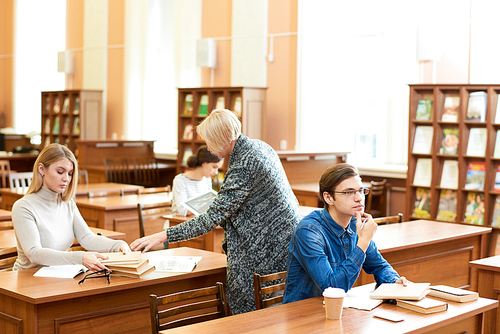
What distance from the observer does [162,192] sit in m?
6.80

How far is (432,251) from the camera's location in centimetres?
440

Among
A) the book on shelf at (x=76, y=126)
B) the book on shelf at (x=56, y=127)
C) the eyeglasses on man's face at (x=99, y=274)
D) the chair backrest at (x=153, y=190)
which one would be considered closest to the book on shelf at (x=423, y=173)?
the chair backrest at (x=153, y=190)

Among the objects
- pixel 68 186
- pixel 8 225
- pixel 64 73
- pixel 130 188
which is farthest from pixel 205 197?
pixel 64 73

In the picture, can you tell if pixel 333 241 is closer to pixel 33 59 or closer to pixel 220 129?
pixel 220 129

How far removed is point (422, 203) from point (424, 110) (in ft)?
3.62

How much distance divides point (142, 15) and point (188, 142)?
3209 millimetres

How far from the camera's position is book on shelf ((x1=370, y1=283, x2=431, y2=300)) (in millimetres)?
2529

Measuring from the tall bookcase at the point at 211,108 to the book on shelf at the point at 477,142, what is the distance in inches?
130

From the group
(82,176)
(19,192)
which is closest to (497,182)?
(19,192)

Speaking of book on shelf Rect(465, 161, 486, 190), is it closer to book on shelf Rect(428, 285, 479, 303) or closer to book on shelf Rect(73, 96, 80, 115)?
book on shelf Rect(428, 285, 479, 303)

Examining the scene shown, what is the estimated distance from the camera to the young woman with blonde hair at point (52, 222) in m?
3.12

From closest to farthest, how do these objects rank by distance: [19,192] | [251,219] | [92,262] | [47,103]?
[92,262], [251,219], [19,192], [47,103]

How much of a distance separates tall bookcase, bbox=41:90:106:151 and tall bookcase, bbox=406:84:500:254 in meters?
6.85

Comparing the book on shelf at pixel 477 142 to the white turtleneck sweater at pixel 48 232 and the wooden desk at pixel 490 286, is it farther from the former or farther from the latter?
the white turtleneck sweater at pixel 48 232
